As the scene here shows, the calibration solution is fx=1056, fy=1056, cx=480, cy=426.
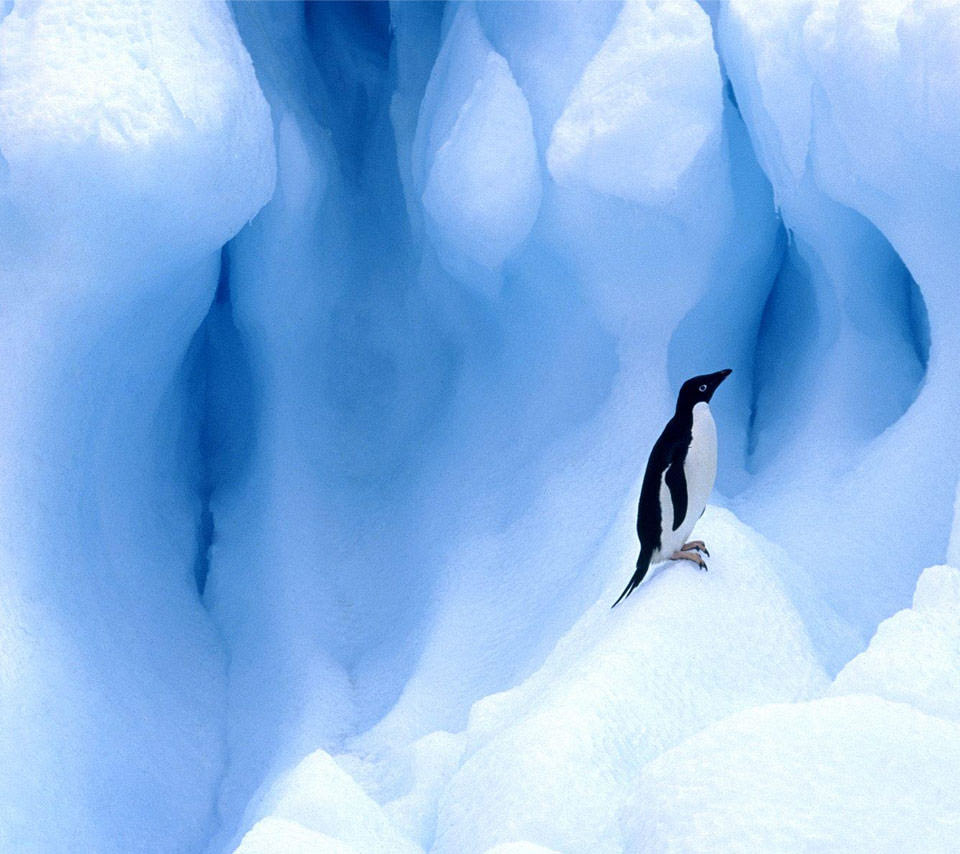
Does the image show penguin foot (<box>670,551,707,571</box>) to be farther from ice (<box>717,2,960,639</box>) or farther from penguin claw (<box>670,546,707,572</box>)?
ice (<box>717,2,960,639</box>)

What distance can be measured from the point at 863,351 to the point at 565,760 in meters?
1.36

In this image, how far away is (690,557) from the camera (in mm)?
1489

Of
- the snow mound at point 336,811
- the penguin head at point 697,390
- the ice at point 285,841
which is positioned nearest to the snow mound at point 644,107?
the penguin head at point 697,390

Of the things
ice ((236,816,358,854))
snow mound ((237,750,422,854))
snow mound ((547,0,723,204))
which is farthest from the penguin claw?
snow mound ((547,0,723,204))

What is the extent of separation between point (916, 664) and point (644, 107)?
1.32 meters

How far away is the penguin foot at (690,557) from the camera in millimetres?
1482

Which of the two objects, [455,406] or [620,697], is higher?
[620,697]

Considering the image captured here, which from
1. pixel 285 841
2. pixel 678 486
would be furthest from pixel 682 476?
pixel 285 841

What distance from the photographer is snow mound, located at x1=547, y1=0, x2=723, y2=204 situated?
82.7 inches

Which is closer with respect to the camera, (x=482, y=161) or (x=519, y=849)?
(x=519, y=849)

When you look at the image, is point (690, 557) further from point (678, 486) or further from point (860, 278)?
point (860, 278)

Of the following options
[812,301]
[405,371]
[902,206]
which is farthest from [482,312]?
[902,206]

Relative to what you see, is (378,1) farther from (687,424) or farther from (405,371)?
(687,424)

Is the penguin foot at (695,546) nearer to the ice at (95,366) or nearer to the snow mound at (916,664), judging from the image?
the snow mound at (916,664)
